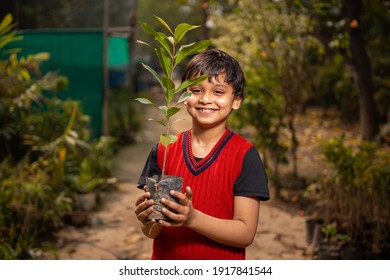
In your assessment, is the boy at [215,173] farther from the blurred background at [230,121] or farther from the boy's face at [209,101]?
the blurred background at [230,121]

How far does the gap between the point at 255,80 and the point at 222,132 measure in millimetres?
4268

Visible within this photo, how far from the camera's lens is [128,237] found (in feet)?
16.5

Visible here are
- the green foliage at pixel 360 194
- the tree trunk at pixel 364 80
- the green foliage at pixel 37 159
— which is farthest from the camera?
the tree trunk at pixel 364 80

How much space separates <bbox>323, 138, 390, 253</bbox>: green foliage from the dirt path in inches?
20.5

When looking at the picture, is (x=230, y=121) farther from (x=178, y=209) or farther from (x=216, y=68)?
(x=178, y=209)

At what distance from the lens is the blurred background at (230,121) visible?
421 centimetres

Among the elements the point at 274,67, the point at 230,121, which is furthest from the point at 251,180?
the point at 274,67

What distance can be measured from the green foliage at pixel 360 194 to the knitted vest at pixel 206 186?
8.58 ft

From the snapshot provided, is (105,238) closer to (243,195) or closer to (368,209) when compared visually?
(368,209)

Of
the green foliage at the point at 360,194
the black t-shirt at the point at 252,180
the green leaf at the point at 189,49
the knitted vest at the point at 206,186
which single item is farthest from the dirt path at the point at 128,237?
the green leaf at the point at 189,49

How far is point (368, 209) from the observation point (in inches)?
163

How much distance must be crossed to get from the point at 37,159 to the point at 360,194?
11.8ft

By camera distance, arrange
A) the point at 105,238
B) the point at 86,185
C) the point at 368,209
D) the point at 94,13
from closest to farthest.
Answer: the point at 368,209
the point at 105,238
the point at 86,185
the point at 94,13
